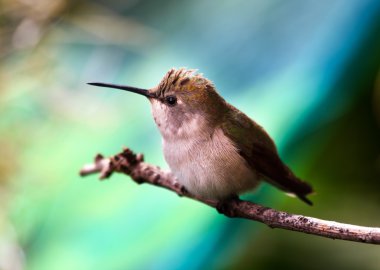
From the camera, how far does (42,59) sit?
6.77 ft

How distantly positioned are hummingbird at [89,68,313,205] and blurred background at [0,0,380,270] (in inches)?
32.8

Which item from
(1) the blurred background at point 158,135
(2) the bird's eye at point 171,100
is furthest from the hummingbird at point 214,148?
(1) the blurred background at point 158,135

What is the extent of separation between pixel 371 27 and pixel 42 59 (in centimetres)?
127

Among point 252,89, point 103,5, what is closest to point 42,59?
point 252,89

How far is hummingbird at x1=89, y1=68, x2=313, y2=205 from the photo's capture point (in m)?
1.08

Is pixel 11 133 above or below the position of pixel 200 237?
above

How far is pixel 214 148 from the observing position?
1.12 metres

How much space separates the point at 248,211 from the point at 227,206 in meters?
0.10

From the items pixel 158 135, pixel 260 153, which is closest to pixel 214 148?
pixel 260 153

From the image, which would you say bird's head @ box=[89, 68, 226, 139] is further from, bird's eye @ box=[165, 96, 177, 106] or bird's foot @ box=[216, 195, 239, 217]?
bird's foot @ box=[216, 195, 239, 217]

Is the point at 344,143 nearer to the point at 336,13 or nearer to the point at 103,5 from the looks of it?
the point at 336,13

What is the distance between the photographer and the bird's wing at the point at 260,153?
3.55 feet

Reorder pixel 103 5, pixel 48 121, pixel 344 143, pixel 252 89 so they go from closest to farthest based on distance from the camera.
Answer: pixel 252 89 < pixel 344 143 < pixel 48 121 < pixel 103 5

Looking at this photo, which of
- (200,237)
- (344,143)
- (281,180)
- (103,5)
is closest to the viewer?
(281,180)
